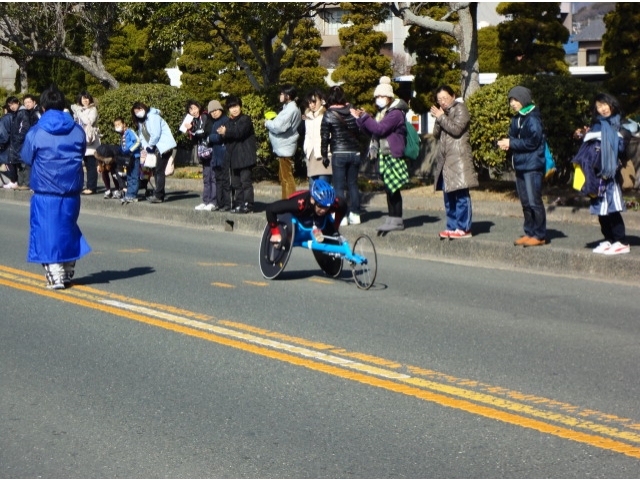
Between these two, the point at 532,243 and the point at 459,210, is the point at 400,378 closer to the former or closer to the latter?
the point at 532,243

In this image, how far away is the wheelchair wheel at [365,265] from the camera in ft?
37.5

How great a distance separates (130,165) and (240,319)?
11022 mm

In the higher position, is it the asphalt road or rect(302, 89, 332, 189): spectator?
rect(302, 89, 332, 189): spectator

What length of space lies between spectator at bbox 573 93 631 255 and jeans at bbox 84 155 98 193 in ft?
38.3

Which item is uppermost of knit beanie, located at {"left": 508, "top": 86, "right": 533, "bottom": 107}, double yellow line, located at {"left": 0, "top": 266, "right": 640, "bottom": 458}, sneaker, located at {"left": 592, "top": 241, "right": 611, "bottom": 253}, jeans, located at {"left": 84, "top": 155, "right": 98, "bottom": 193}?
knit beanie, located at {"left": 508, "top": 86, "right": 533, "bottom": 107}

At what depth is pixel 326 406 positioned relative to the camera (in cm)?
686

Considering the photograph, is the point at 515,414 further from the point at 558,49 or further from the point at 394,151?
the point at 558,49

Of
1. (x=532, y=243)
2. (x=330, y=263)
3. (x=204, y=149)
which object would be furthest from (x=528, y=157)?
(x=204, y=149)

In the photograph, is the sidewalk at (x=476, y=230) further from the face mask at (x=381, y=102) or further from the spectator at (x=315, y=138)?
the face mask at (x=381, y=102)

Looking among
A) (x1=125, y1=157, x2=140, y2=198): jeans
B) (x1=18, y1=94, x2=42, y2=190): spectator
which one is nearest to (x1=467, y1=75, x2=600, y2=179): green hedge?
(x1=125, y1=157, x2=140, y2=198): jeans

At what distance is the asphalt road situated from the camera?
5.86 metres

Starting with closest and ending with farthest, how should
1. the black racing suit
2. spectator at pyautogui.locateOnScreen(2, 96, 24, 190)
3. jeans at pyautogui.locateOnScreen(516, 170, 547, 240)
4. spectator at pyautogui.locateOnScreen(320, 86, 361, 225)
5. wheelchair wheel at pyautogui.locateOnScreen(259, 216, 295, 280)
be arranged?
the black racing suit → wheelchair wheel at pyautogui.locateOnScreen(259, 216, 295, 280) → jeans at pyautogui.locateOnScreen(516, 170, 547, 240) → spectator at pyautogui.locateOnScreen(320, 86, 361, 225) → spectator at pyautogui.locateOnScreen(2, 96, 24, 190)

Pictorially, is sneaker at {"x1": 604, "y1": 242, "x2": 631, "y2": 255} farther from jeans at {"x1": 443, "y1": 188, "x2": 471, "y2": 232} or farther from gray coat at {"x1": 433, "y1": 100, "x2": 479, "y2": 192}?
jeans at {"x1": 443, "y1": 188, "x2": 471, "y2": 232}

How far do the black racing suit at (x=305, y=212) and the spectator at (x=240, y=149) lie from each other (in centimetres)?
598
